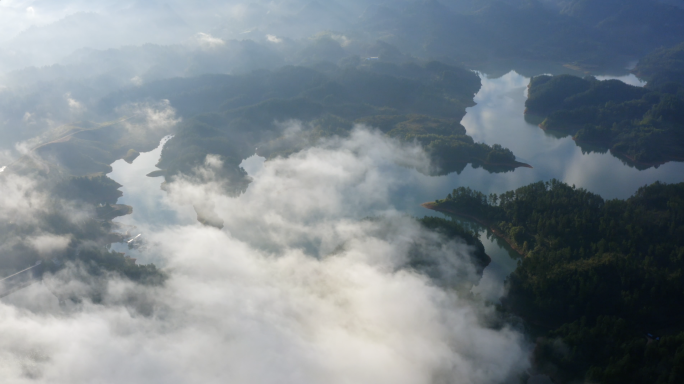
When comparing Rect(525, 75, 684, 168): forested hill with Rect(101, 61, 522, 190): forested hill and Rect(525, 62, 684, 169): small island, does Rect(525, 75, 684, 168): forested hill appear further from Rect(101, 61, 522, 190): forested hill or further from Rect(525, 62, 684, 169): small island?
Rect(101, 61, 522, 190): forested hill

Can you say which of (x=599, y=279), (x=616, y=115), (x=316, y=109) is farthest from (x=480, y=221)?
(x=616, y=115)

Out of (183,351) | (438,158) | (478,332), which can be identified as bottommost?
(183,351)

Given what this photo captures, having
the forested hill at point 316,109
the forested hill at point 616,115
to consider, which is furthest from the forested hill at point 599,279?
the forested hill at point 616,115

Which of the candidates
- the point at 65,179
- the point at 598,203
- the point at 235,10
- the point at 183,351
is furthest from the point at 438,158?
the point at 235,10

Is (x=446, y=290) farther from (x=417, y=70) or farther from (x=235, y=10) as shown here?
(x=235, y=10)

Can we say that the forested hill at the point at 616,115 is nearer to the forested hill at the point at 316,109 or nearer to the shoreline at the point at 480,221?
the forested hill at the point at 316,109

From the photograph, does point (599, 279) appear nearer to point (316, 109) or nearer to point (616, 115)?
point (616, 115)
